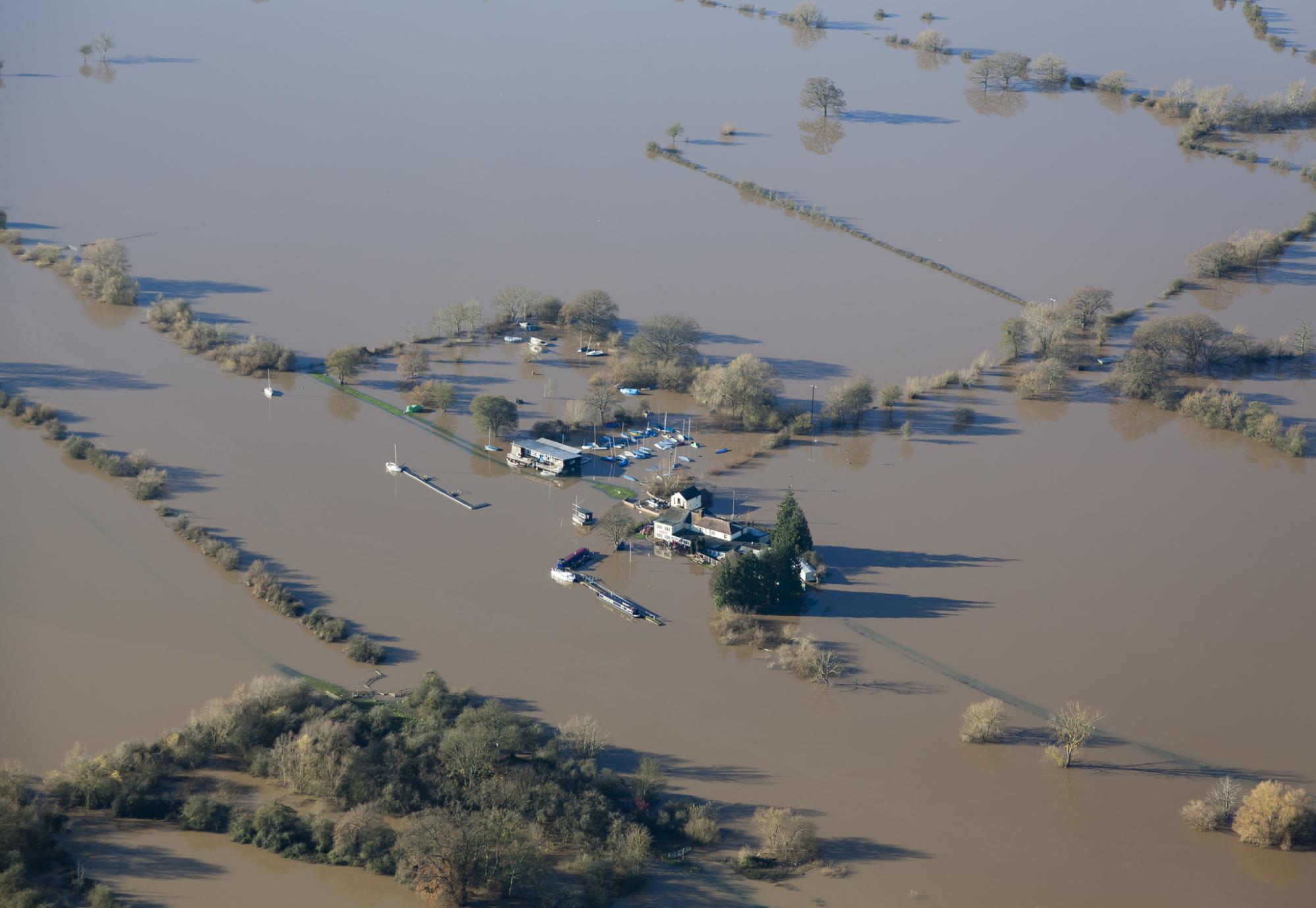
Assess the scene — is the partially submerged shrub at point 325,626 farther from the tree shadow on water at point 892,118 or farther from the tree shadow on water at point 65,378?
the tree shadow on water at point 892,118

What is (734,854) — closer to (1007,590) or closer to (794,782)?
(794,782)

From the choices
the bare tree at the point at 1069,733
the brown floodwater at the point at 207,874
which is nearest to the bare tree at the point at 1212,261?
the bare tree at the point at 1069,733

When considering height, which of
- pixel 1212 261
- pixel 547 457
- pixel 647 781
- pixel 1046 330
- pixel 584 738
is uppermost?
pixel 1212 261

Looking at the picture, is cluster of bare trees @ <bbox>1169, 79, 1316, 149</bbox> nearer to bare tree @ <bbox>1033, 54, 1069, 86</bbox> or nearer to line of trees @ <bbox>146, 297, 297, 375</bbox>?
bare tree @ <bbox>1033, 54, 1069, 86</bbox>

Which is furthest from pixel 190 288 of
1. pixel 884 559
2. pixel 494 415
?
pixel 884 559

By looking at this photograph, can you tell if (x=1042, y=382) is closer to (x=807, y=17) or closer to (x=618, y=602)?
(x=618, y=602)
